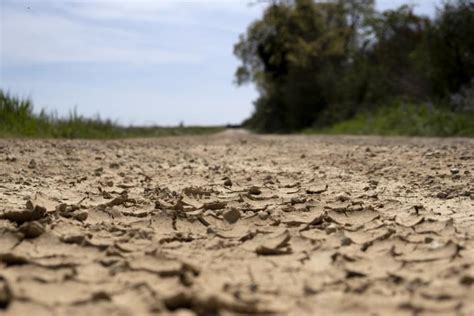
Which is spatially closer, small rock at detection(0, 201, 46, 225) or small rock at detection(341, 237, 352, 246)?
small rock at detection(341, 237, 352, 246)

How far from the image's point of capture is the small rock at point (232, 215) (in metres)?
2.29

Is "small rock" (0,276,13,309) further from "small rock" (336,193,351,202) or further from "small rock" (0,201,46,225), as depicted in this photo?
"small rock" (336,193,351,202)

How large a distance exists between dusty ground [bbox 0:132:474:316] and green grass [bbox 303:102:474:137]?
18.0 feet

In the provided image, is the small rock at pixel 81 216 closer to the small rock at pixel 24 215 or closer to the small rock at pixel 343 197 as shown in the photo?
the small rock at pixel 24 215

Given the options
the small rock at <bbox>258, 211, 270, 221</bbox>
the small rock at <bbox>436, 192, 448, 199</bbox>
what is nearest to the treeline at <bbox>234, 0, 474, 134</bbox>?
the small rock at <bbox>436, 192, 448, 199</bbox>

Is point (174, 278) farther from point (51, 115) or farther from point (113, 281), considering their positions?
point (51, 115)

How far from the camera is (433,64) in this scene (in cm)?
1247

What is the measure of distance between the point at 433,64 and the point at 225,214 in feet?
37.4

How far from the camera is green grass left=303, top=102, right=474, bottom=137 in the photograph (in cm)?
873

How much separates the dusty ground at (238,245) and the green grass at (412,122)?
549 centimetres

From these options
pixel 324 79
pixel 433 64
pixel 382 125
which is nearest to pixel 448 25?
pixel 433 64

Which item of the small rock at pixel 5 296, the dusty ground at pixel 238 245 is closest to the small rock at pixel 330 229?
the dusty ground at pixel 238 245

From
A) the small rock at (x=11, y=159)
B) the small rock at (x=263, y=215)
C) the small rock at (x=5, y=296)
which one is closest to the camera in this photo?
the small rock at (x=5, y=296)

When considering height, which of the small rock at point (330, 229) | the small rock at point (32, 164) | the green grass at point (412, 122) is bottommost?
the small rock at point (330, 229)
